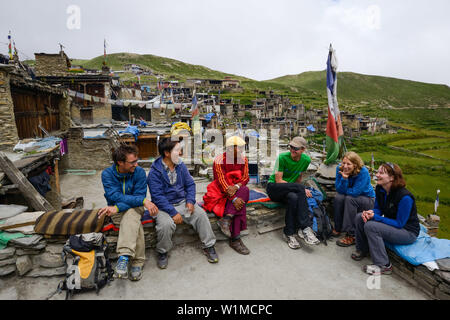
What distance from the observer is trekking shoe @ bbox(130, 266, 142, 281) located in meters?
3.12

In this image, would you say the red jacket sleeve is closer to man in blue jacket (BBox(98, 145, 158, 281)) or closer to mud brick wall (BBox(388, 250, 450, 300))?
man in blue jacket (BBox(98, 145, 158, 281))

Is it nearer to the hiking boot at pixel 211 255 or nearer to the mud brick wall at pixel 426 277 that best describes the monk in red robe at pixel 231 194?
the hiking boot at pixel 211 255

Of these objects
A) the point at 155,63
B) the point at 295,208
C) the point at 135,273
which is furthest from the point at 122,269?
the point at 155,63

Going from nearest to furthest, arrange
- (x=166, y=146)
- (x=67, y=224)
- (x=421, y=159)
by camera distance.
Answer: (x=67, y=224)
(x=166, y=146)
(x=421, y=159)

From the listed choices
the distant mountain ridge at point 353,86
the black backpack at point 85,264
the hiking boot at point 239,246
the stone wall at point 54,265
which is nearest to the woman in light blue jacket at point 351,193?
the stone wall at point 54,265

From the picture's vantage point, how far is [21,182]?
549cm

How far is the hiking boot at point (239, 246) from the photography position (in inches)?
151

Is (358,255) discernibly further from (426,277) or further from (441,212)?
(441,212)

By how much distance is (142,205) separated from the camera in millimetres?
3531

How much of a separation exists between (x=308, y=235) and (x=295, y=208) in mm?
491

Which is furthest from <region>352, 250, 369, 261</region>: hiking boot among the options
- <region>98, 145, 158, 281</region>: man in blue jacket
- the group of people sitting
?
<region>98, 145, 158, 281</region>: man in blue jacket

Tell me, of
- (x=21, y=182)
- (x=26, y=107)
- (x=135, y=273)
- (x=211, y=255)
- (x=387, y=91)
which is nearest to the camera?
(x=135, y=273)

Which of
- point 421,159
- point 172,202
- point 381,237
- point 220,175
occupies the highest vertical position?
point 220,175
